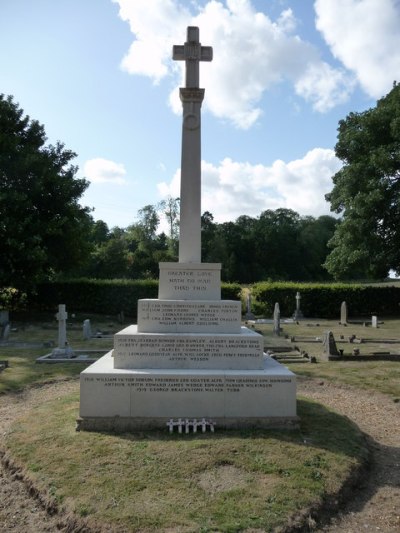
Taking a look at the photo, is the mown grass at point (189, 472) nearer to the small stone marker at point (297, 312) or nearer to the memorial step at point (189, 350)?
the memorial step at point (189, 350)

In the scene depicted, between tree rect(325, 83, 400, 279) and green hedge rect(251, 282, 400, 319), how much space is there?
1.55m

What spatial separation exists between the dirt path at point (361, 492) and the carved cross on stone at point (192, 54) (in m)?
6.49

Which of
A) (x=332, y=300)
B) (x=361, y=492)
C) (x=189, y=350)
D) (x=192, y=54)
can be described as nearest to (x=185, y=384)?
(x=189, y=350)

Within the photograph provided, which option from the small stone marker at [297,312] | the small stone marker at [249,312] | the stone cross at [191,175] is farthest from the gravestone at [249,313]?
the stone cross at [191,175]

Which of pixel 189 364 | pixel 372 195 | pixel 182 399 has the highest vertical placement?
pixel 372 195

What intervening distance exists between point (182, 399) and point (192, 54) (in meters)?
6.05

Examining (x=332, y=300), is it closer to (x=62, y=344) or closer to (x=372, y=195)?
(x=372, y=195)

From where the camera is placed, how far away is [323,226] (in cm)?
6856

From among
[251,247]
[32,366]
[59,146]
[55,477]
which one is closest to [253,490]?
[55,477]

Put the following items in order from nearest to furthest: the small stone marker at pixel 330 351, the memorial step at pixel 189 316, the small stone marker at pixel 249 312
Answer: the memorial step at pixel 189 316 < the small stone marker at pixel 330 351 < the small stone marker at pixel 249 312

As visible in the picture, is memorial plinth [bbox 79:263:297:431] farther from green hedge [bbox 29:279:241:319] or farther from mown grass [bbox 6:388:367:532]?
green hedge [bbox 29:279:241:319]

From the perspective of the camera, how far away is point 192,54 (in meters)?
7.94

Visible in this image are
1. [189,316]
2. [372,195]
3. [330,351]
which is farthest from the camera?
[372,195]

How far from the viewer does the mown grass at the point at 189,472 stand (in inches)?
154
